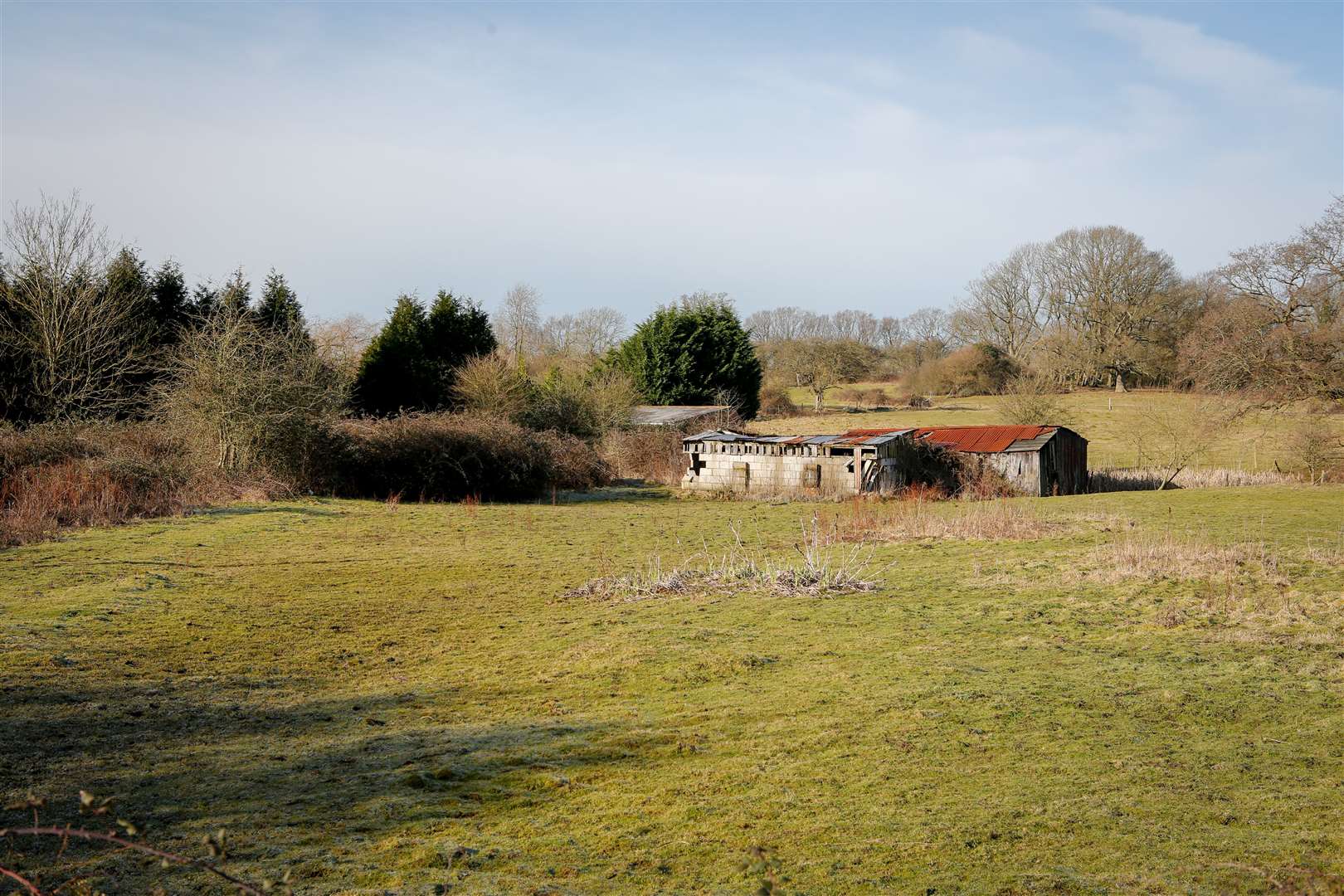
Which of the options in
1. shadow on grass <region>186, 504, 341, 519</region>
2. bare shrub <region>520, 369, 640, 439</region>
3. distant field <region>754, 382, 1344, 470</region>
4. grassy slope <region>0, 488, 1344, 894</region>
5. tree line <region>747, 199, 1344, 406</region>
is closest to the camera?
grassy slope <region>0, 488, 1344, 894</region>

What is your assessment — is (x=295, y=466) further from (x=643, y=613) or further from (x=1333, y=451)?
(x=1333, y=451)

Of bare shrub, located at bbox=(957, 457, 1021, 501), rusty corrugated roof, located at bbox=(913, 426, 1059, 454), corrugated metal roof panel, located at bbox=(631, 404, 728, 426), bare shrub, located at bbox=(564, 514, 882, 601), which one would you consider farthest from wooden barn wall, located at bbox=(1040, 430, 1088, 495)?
bare shrub, located at bbox=(564, 514, 882, 601)

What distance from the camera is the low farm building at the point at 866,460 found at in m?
26.9

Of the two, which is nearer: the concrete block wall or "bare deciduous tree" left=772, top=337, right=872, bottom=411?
the concrete block wall

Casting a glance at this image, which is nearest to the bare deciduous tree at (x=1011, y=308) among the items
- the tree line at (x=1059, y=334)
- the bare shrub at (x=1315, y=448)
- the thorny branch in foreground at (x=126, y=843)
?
the tree line at (x=1059, y=334)

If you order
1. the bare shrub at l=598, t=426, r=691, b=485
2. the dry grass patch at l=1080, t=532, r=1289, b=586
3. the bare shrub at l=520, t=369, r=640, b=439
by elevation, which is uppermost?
the bare shrub at l=520, t=369, r=640, b=439

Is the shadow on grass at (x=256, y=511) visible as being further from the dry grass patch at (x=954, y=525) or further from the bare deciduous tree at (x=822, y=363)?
the bare deciduous tree at (x=822, y=363)

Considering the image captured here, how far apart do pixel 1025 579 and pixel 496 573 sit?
7062mm

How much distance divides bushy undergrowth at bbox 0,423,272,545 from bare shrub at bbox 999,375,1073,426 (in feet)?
86.7

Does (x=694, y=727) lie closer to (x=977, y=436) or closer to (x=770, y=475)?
(x=770, y=475)

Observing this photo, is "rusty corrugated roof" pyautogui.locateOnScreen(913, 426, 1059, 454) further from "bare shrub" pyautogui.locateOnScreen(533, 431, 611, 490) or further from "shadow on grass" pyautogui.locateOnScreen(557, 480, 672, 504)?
"bare shrub" pyautogui.locateOnScreen(533, 431, 611, 490)

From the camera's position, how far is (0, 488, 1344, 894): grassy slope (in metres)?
4.44

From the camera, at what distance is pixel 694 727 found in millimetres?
6559

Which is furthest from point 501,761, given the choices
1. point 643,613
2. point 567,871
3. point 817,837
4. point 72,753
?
point 643,613
